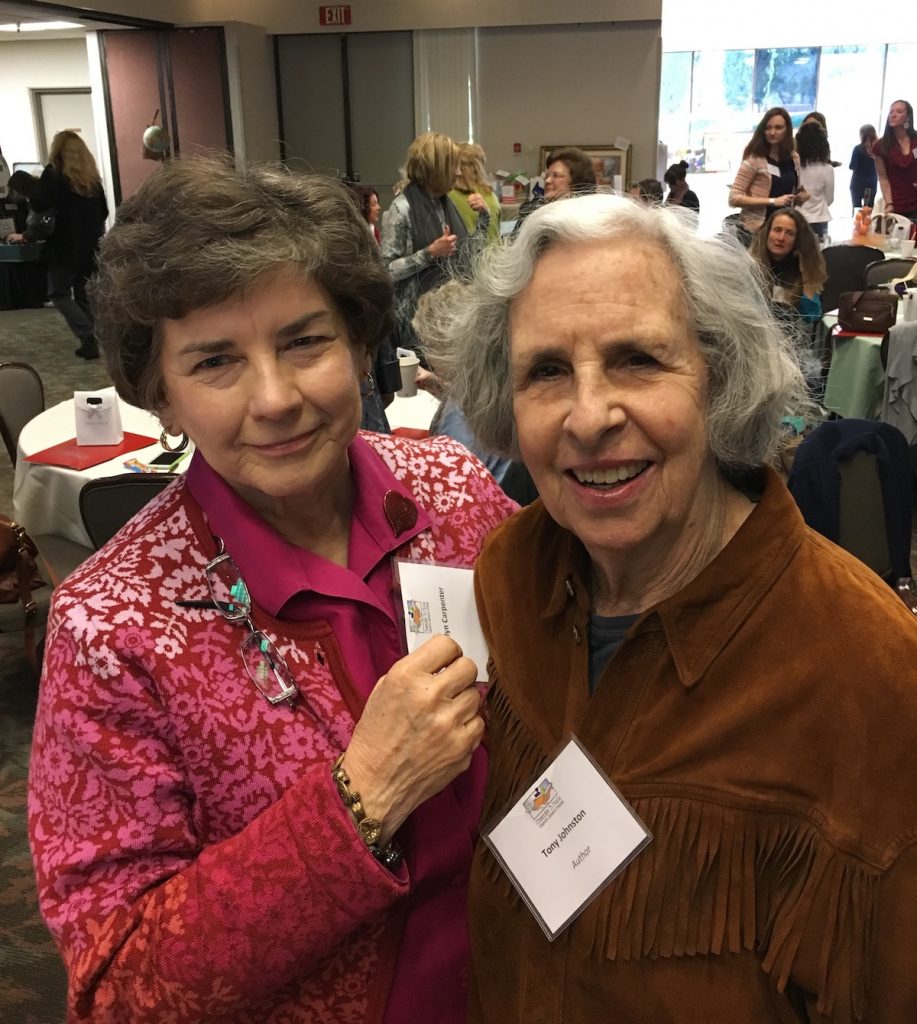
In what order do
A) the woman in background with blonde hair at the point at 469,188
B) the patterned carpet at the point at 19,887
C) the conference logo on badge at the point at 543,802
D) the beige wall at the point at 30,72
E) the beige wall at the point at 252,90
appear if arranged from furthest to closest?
1. the beige wall at the point at 30,72
2. the beige wall at the point at 252,90
3. the woman in background with blonde hair at the point at 469,188
4. the patterned carpet at the point at 19,887
5. the conference logo on badge at the point at 543,802

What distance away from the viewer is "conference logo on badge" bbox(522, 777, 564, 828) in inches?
47.4

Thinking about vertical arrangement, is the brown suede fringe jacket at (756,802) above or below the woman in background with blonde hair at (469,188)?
below

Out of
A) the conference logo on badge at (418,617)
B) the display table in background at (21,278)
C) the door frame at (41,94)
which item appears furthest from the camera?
the door frame at (41,94)

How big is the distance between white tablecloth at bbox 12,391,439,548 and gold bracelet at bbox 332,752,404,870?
2.29 metres

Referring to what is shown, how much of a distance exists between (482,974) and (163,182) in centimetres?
118

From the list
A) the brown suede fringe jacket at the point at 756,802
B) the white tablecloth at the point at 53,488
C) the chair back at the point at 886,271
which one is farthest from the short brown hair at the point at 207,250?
the chair back at the point at 886,271

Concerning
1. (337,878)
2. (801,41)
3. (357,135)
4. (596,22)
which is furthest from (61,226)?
(801,41)

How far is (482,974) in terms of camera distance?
1310 millimetres

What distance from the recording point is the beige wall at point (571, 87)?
1027cm

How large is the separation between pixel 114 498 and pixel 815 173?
7545 mm

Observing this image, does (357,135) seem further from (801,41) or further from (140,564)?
(140,564)

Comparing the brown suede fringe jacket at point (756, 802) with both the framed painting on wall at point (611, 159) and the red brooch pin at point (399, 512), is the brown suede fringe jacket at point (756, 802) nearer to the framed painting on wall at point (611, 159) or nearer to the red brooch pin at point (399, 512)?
the red brooch pin at point (399, 512)

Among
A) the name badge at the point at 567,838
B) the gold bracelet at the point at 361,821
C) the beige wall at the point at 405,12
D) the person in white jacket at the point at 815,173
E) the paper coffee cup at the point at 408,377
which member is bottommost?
the paper coffee cup at the point at 408,377

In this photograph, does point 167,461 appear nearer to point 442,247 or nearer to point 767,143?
point 442,247
